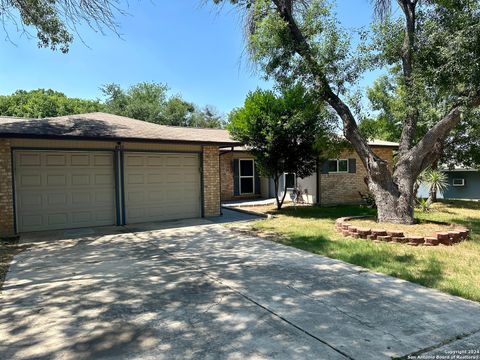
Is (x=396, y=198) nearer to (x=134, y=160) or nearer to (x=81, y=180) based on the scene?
(x=134, y=160)

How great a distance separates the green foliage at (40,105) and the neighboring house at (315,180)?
84.3 ft

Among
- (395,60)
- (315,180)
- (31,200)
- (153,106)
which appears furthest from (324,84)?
(153,106)

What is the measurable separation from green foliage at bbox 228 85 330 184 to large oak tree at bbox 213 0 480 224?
5.41 ft

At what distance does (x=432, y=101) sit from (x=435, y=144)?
3.39 ft

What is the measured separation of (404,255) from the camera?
611cm

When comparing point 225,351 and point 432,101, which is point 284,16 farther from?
point 225,351

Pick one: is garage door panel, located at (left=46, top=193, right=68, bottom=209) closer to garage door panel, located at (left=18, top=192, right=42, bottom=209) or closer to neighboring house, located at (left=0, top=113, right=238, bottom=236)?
neighboring house, located at (left=0, top=113, right=238, bottom=236)

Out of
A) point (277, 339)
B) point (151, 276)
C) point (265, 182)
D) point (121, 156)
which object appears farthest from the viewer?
point (265, 182)

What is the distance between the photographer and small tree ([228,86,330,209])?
437 inches

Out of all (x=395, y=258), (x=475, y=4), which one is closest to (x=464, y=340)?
(x=395, y=258)

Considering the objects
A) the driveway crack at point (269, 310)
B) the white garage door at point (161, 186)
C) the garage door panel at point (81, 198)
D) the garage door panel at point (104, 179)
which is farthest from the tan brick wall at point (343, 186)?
the driveway crack at point (269, 310)

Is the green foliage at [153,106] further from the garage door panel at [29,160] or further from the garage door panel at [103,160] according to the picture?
the garage door panel at [29,160]

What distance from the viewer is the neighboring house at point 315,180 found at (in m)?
15.3

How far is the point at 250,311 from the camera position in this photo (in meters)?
3.79
